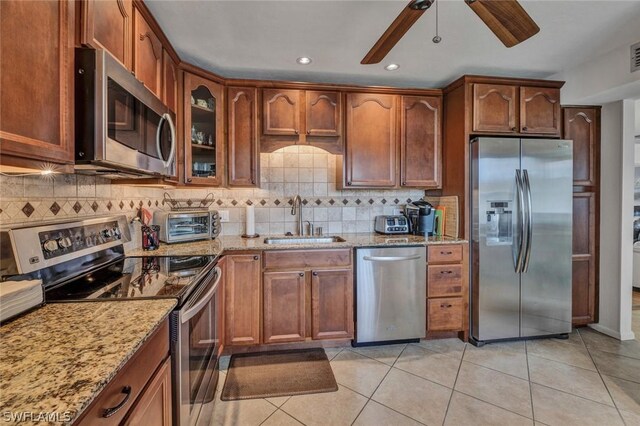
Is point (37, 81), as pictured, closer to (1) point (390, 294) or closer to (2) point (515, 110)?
(1) point (390, 294)

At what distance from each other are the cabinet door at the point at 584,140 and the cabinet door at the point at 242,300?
306 centimetres

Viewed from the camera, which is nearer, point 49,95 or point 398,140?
point 49,95

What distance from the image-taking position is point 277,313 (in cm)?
236

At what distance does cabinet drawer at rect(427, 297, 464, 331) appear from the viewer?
2539mm

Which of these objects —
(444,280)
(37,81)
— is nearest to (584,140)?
(444,280)

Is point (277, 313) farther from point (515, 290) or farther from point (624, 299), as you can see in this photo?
point (624, 299)

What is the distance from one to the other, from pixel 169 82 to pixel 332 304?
6.78 feet

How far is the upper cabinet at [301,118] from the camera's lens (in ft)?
8.52

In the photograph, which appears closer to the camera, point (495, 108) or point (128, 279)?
point (128, 279)

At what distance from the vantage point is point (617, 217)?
104 inches

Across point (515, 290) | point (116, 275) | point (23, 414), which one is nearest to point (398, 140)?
point (515, 290)

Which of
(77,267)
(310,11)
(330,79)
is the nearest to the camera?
(77,267)

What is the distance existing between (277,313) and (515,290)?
79.9 inches

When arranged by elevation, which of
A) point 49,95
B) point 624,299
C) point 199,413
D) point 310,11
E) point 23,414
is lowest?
point 199,413
